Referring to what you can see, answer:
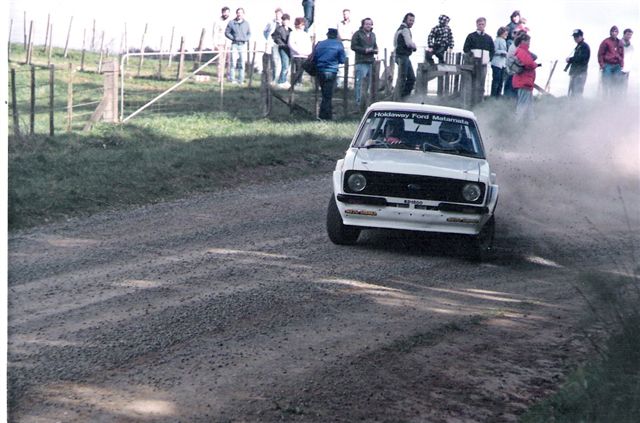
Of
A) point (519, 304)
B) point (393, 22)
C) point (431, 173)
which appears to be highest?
point (393, 22)

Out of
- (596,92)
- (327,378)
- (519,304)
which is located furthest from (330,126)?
(327,378)

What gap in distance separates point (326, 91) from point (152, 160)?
724 centimetres

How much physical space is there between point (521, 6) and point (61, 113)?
12.1 meters

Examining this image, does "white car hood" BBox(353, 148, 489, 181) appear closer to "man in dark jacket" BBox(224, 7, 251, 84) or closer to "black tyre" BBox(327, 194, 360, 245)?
"black tyre" BBox(327, 194, 360, 245)

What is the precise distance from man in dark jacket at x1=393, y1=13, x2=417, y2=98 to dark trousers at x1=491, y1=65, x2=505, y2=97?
2035 mm

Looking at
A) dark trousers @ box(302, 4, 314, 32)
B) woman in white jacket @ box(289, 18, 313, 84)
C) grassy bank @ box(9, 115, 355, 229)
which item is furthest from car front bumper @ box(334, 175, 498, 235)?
dark trousers @ box(302, 4, 314, 32)

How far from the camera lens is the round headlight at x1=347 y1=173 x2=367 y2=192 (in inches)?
443

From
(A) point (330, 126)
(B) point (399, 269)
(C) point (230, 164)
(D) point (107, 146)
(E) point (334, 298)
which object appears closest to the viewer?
(E) point (334, 298)

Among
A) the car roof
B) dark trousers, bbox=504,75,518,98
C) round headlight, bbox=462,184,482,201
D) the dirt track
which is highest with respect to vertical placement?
the car roof

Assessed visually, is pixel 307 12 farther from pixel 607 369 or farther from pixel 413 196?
pixel 607 369

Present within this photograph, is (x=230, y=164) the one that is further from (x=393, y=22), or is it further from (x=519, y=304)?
(x=393, y=22)

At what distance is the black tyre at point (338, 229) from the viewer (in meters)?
11.5

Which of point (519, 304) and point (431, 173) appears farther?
point (431, 173)

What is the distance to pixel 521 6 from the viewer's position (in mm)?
27906
